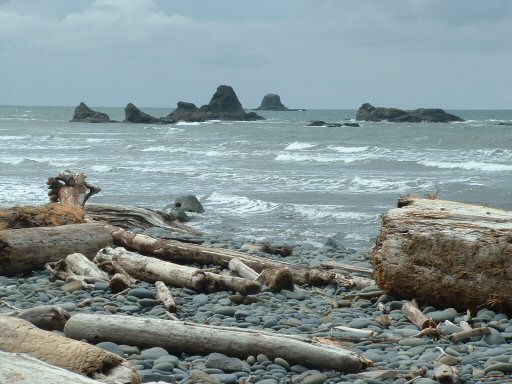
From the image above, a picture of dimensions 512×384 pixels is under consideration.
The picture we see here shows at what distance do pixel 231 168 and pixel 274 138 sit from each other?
77.1 ft

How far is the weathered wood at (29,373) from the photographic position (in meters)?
3.29

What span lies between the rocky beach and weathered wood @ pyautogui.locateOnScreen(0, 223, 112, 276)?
15 centimetres

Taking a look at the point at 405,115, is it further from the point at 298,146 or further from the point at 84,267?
the point at 84,267

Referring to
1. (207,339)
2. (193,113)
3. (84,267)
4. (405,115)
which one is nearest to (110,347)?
(207,339)

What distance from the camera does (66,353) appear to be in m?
4.22

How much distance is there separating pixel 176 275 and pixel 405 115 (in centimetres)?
8593

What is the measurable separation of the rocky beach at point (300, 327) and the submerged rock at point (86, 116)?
8229cm

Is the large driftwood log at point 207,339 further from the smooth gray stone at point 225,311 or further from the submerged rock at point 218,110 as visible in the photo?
the submerged rock at point 218,110

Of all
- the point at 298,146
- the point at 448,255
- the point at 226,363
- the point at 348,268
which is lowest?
the point at 298,146

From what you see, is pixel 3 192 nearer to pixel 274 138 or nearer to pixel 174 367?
pixel 174 367

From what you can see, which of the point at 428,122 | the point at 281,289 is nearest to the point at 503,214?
the point at 281,289

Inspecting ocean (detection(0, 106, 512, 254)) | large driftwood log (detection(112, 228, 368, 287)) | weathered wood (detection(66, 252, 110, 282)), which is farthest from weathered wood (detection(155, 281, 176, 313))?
ocean (detection(0, 106, 512, 254))

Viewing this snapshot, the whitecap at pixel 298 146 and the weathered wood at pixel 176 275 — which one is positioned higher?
the weathered wood at pixel 176 275

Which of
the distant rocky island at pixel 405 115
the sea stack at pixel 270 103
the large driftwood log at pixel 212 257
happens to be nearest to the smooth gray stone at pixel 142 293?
the large driftwood log at pixel 212 257
